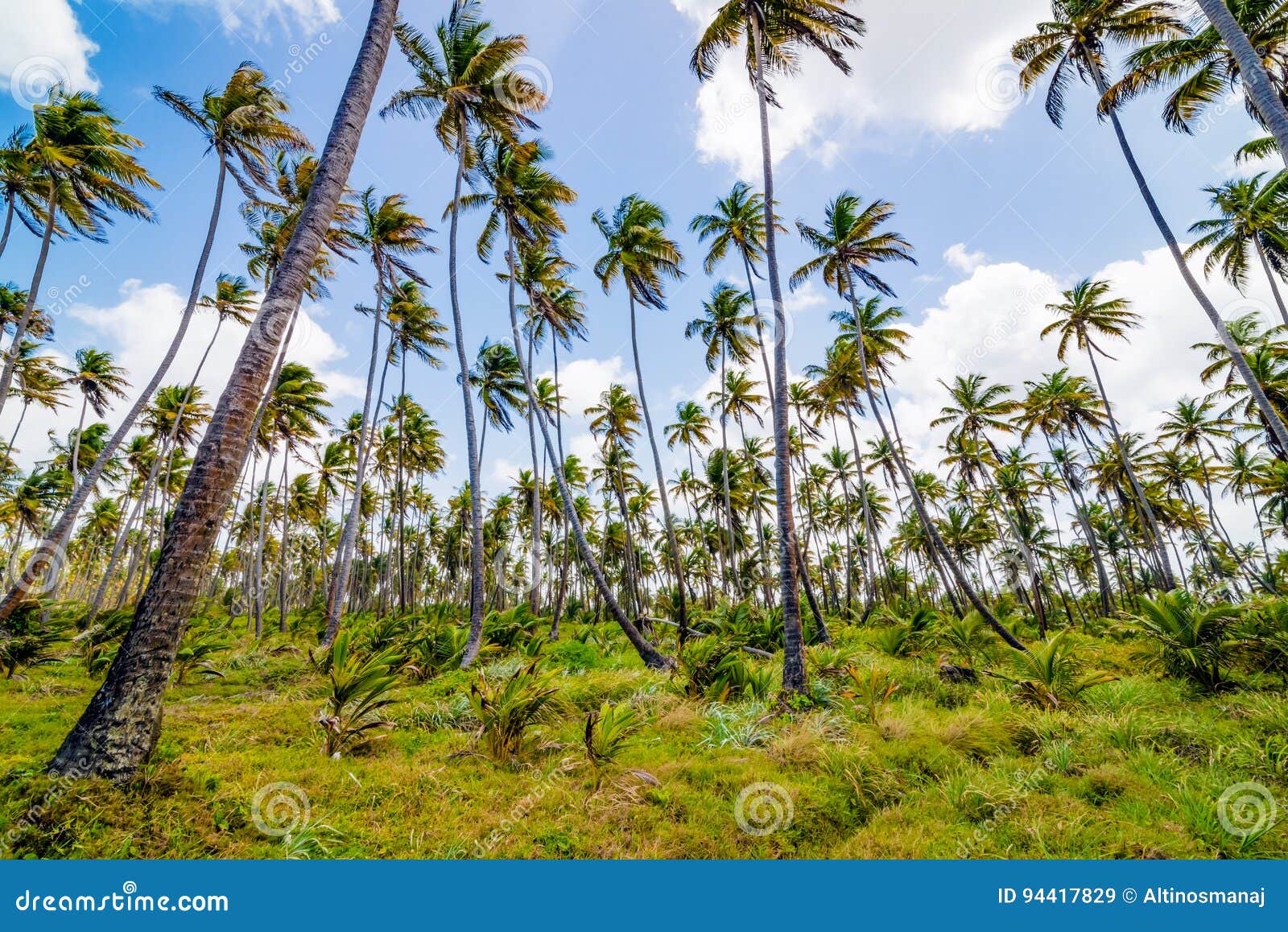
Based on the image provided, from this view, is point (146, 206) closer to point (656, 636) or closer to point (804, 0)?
point (804, 0)

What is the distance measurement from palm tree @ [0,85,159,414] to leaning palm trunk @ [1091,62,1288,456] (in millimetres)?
25964

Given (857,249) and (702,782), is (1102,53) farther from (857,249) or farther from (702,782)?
(702,782)

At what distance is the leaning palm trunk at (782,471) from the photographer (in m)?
8.18

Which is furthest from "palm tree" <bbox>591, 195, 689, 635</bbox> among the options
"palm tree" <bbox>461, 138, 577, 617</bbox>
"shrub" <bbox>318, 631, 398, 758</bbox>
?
"shrub" <bbox>318, 631, 398, 758</bbox>

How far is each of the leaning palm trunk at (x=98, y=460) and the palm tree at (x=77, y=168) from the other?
68.9 inches

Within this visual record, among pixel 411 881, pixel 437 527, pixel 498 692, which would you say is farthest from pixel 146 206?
pixel 437 527

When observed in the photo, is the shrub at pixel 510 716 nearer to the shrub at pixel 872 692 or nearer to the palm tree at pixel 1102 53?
the shrub at pixel 872 692

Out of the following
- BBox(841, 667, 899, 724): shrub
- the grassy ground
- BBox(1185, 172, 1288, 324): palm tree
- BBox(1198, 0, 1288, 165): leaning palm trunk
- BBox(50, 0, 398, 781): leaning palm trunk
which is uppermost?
BBox(1185, 172, 1288, 324): palm tree

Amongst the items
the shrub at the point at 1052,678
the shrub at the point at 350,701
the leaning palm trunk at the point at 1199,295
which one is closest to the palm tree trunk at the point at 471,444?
the shrub at the point at 350,701

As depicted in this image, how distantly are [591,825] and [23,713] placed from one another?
8603 millimetres

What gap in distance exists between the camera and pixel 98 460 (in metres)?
12.6

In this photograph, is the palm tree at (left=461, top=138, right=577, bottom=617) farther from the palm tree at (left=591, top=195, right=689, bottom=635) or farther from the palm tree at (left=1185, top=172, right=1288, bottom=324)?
the palm tree at (left=1185, top=172, right=1288, bottom=324)

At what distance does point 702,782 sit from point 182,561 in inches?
208

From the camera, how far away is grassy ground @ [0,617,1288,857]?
12.3 ft
